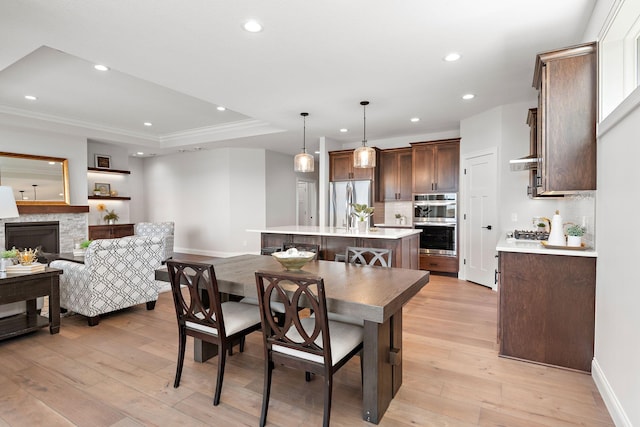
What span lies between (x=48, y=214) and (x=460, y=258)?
748cm

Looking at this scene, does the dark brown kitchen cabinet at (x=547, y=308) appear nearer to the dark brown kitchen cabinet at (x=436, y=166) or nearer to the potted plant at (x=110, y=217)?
the dark brown kitchen cabinet at (x=436, y=166)

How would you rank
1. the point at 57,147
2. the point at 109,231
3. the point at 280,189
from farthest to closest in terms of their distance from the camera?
1. the point at 280,189
2. the point at 109,231
3. the point at 57,147

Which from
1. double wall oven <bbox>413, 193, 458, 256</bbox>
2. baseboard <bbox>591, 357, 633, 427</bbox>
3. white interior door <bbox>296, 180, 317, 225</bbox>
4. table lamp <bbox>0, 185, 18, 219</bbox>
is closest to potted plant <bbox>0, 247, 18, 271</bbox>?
table lamp <bbox>0, 185, 18, 219</bbox>

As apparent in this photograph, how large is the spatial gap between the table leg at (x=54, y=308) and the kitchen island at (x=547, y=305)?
13.2 ft

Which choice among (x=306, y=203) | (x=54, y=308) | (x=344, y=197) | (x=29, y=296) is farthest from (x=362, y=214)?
(x=306, y=203)

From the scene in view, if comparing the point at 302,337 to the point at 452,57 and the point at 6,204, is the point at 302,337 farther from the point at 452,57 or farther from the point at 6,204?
the point at 6,204

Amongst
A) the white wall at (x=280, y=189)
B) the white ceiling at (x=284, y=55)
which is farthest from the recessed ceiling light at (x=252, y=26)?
the white wall at (x=280, y=189)

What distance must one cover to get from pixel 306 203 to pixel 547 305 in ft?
24.9

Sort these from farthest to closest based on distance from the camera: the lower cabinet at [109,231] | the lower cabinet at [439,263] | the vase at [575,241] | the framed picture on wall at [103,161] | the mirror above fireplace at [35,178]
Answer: the framed picture on wall at [103,161], the lower cabinet at [109,231], the mirror above fireplace at [35,178], the lower cabinet at [439,263], the vase at [575,241]

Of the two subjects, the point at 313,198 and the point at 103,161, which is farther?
the point at 313,198

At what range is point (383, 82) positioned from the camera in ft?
12.5

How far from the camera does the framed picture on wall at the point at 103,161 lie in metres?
7.50

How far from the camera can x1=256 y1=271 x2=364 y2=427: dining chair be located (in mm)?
1680

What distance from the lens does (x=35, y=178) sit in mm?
6070
